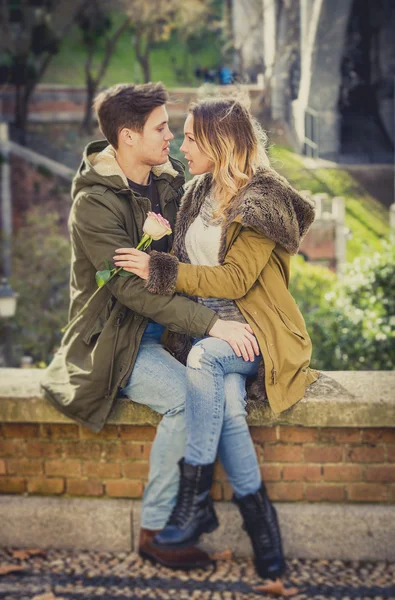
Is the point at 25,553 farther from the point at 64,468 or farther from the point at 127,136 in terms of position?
the point at 127,136

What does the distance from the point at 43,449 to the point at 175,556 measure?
78 centimetres

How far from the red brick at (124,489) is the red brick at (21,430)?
0.40 m

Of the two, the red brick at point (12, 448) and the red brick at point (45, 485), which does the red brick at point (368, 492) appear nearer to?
the red brick at point (45, 485)

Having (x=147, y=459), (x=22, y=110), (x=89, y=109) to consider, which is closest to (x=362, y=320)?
(x=147, y=459)

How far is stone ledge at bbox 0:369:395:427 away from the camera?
3.31m

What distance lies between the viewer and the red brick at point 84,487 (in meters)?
3.55

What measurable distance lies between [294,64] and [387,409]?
3136 centimetres

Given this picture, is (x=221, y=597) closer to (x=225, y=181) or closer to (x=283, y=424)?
(x=283, y=424)

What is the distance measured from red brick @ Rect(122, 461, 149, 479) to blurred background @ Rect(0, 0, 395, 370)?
13797 millimetres

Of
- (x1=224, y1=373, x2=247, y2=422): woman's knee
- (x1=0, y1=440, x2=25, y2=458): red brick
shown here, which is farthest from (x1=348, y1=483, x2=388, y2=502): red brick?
(x1=0, y1=440, x2=25, y2=458): red brick

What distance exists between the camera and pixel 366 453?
3398mm

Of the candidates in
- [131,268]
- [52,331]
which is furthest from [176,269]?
[52,331]

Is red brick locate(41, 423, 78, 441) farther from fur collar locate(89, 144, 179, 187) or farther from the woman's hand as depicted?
fur collar locate(89, 144, 179, 187)

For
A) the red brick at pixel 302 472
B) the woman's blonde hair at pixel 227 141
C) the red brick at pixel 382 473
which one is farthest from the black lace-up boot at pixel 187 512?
the woman's blonde hair at pixel 227 141
